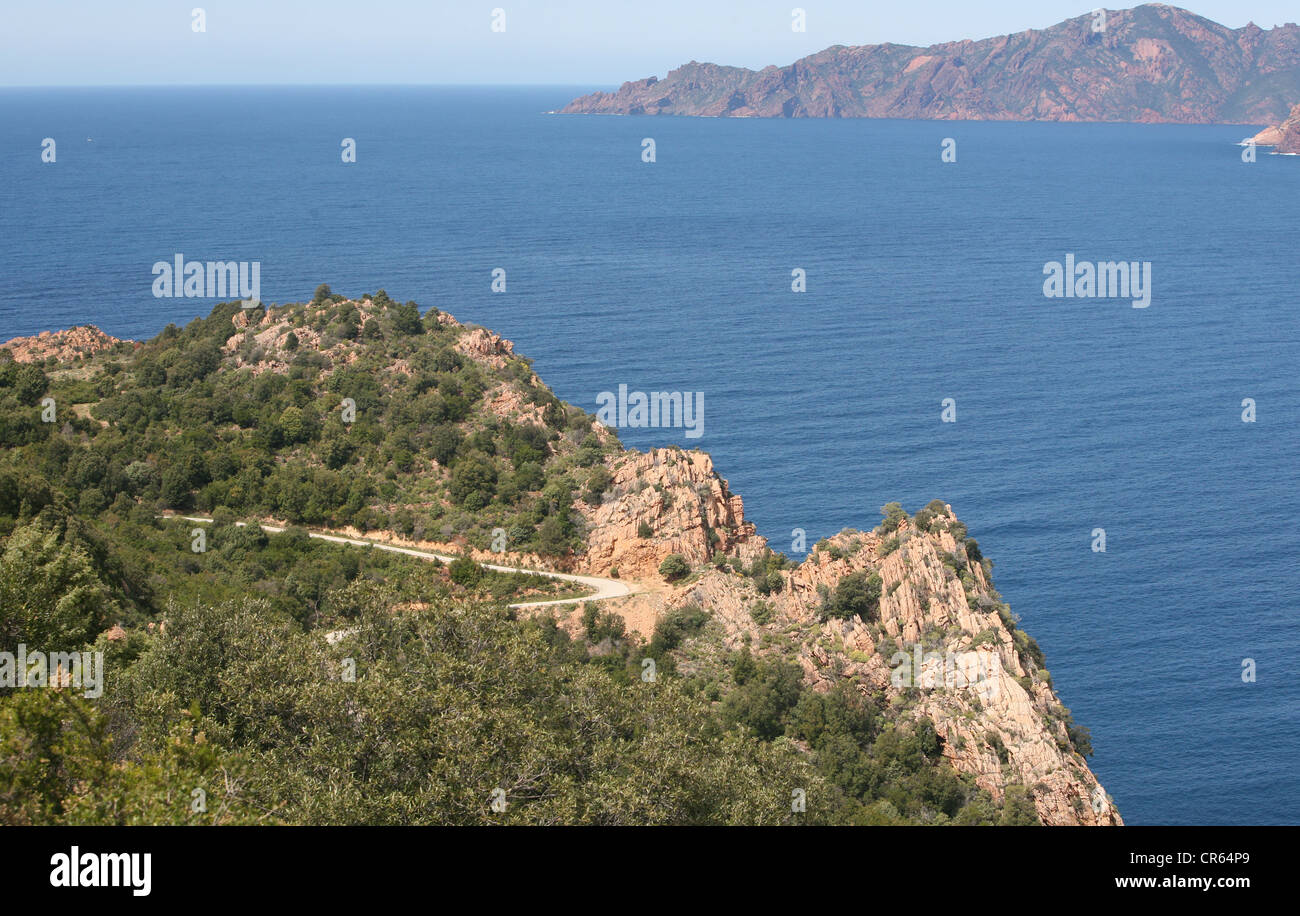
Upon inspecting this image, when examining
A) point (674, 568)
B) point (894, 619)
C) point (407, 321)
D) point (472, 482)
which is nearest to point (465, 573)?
point (472, 482)

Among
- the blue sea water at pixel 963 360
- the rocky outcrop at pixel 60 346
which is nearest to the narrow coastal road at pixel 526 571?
the blue sea water at pixel 963 360

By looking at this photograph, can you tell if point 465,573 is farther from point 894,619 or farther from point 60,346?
point 60,346

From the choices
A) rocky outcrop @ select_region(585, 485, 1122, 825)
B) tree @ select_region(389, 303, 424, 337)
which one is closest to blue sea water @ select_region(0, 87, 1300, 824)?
rocky outcrop @ select_region(585, 485, 1122, 825)

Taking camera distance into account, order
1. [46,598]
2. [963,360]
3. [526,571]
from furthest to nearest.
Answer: [963,360]
[526,571]
[46,598]

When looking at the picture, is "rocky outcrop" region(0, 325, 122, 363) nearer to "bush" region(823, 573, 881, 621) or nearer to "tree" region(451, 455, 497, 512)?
"tree" region(451, 455, 497, 512)

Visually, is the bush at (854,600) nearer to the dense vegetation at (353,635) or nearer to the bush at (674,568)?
the dense vegetation at (353,635)
